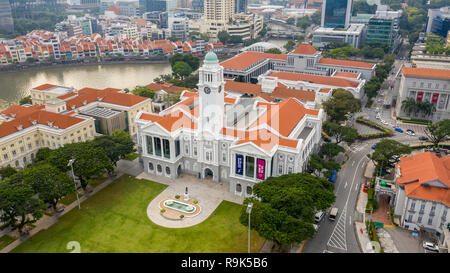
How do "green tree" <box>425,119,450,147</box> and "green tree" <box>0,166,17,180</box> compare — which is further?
"green tree" <box>425,119,450,147</box>

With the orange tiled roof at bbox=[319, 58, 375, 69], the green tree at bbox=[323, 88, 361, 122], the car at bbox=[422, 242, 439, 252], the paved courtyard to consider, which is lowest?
the paved courtyard

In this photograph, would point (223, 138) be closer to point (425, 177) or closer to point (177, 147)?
point (177, 147)

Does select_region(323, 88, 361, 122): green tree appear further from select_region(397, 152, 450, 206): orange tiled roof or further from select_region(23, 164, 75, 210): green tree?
select_region(23, 164, 75, 210): green tree

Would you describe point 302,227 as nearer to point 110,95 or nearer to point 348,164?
point 348,164

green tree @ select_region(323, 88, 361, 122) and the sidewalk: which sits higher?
green tree @ select_region(323, 88, 361, 122)

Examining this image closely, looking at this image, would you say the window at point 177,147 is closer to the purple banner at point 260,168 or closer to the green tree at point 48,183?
the purple banner at point 260,168

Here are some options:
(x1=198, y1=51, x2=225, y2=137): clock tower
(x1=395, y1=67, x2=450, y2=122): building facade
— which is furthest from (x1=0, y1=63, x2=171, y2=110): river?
(x1=395, y1=67, x2=450, y2=122): building facade

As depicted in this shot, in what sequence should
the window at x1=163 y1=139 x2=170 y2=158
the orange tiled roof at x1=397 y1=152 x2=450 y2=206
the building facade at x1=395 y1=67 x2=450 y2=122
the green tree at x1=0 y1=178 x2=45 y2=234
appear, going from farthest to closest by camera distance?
the building facade at x1=395 y1=67 x2=450 y2=122 < the window at x1=163 y1=139 x2=170 y2=158 < the orange tiled roof at x1=397 y1=152 x2=450 y2=206 < the green tree at x1=0 y1=178 x2=45 y2=234
